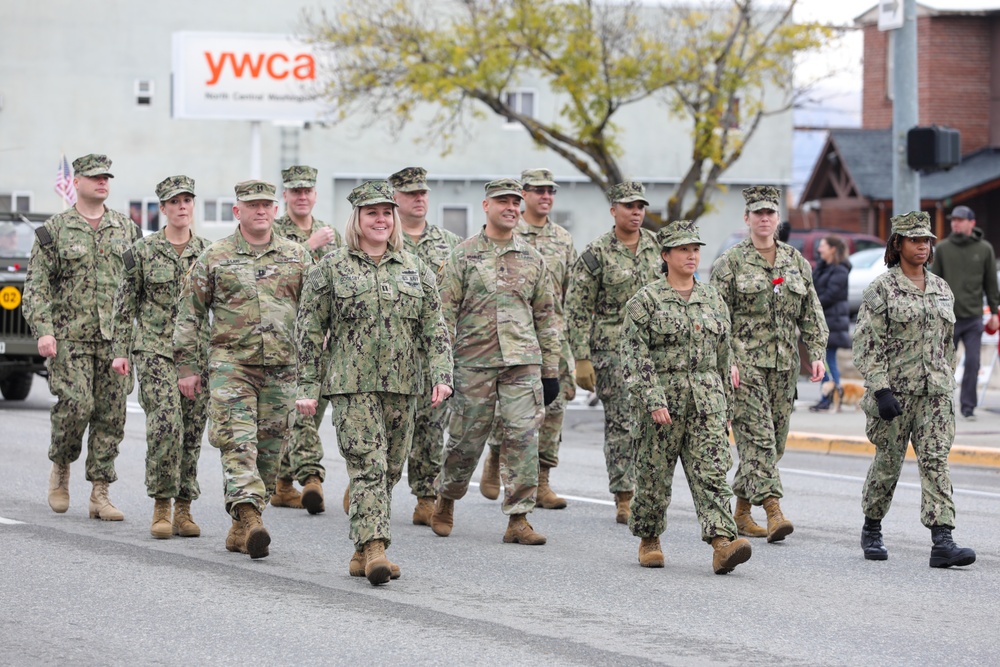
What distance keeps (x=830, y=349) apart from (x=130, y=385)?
9.72 meters

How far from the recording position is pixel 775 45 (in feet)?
77.0

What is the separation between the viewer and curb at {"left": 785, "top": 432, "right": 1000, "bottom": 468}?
14180mm

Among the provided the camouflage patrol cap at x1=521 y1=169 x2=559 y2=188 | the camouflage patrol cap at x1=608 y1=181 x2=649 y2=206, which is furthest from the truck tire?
the camouflage patrol cap at x1=608 y1=181 x2=649 y2=206

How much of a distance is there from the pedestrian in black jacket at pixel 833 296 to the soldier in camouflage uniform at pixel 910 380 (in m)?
8.75

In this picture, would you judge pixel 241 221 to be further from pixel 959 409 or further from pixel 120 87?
pixel 120 87

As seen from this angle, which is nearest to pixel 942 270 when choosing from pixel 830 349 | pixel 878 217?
pixel 830 349

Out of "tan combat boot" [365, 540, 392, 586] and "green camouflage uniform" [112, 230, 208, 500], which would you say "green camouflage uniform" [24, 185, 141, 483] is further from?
"tan combat boot" [365, 540, 392, 586]

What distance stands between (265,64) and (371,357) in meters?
27.0

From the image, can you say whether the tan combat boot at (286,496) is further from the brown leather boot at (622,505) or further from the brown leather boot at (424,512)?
the brown leather boot at (622,505)

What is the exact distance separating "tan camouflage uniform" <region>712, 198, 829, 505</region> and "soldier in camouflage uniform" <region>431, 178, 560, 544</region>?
1.14 metres

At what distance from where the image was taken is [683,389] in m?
8.56

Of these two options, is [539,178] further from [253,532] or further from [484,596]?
[484,596]

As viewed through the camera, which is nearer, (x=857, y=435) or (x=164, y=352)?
(x=164, y=352)

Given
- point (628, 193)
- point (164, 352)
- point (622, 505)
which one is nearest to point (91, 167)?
point (164, 352)
